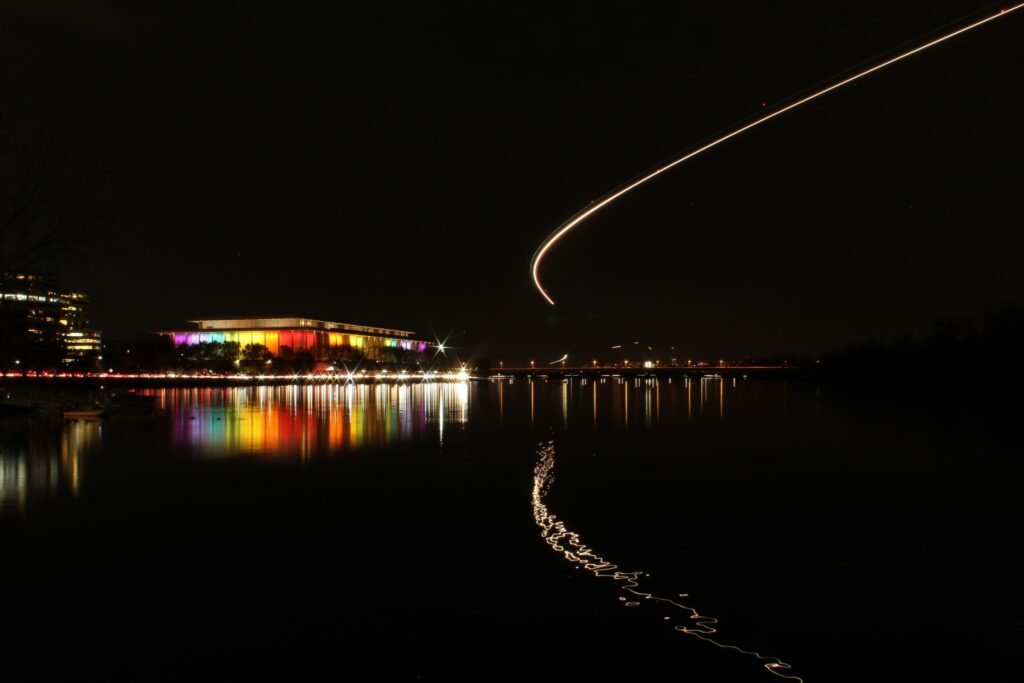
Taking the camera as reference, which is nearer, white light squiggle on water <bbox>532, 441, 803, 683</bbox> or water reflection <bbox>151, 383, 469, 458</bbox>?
white light squiggle on water <bbox>532, 441, 803, 683</bbox>

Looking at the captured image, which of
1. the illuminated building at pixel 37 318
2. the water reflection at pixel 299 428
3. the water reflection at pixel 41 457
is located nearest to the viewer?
the water reflection at pixel 41 457

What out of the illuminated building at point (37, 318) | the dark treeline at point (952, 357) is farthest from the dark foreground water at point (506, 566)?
the dark treeline at point (952, 357)

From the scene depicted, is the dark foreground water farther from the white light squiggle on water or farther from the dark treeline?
the dark treeline

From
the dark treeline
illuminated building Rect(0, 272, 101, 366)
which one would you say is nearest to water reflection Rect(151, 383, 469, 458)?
illuminated building Rect(0, 272, 101, 366)

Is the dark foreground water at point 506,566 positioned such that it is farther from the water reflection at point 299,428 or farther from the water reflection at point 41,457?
the water reflection at point 299,428

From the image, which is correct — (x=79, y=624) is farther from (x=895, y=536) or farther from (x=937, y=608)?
(x=895, y=536)

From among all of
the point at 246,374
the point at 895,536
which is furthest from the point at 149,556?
the point at 246,374

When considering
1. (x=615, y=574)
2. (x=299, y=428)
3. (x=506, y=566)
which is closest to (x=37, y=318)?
(x=299, y=428)
